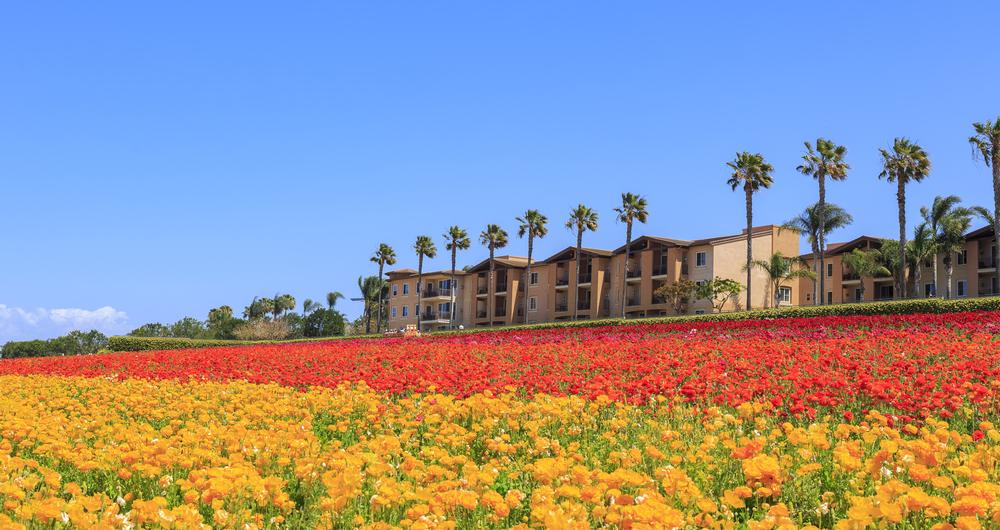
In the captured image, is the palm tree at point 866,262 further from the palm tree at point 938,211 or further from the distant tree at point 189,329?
the distant tree at point 189,329

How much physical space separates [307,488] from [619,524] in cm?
260

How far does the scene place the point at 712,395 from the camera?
11.3 meters

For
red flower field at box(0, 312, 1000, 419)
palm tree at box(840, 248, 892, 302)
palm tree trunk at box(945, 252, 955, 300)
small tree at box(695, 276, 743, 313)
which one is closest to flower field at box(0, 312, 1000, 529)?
red flower field at box(0, 312, 1000, 419)

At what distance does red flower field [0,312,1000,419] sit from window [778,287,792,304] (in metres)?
42.1

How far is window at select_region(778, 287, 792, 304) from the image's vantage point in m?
66.2

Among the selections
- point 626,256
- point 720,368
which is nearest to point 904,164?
point 626,256

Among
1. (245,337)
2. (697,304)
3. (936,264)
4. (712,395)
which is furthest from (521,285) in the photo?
(712,395)

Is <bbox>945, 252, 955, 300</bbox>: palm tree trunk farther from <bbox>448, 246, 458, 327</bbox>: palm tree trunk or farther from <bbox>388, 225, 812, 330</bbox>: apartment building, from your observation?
<bbox>448, 246, 458, 327</bbox>: palm tree trunk

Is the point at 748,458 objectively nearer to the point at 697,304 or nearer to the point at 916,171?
the point at 916,171

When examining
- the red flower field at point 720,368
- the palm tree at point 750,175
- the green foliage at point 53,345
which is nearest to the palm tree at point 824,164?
the palm tree at point 750,175

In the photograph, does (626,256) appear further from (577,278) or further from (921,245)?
(921,245)

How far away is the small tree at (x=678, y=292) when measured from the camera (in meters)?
61.7

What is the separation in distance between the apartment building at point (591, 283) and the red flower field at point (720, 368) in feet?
130

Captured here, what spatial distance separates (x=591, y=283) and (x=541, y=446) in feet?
217
